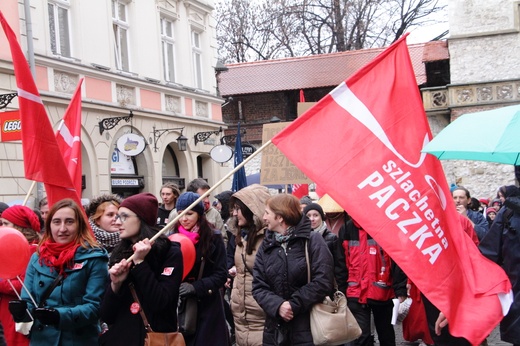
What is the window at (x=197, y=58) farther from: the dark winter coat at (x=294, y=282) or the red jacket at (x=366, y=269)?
the dark winter coat at (x=294, y=282)

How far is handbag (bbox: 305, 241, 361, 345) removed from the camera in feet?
16.1

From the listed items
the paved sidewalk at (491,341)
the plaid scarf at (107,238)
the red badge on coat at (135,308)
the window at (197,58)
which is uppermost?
the window at (197,58)

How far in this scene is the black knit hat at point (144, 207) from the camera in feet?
14.3

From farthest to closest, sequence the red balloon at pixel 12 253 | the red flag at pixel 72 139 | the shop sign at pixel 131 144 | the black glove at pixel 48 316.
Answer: the shop sign at pixel 131 144 → the red flag at pixel 72 139 → the red balloon at pixel 12 253 → the black glove at pixel 48 316

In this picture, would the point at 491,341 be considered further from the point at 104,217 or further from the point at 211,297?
the point at 104,217

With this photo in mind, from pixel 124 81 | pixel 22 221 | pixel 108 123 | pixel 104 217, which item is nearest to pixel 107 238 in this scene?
pixel 104 217

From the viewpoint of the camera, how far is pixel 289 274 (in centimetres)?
499

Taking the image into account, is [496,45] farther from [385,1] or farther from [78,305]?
[78,305]

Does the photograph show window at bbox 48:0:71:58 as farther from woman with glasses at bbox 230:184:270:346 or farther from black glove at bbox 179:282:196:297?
black glove at bbox 179:282:196:297

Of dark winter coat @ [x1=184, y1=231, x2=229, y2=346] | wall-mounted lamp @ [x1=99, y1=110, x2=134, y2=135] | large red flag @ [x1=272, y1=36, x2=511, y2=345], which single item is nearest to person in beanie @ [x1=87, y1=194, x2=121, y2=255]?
dark winter coat @ [x1=184, y1=231, x2=229, y2=346]

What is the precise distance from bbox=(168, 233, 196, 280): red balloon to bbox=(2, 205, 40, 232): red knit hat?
3.70ft

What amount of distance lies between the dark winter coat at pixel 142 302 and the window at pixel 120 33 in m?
14.4

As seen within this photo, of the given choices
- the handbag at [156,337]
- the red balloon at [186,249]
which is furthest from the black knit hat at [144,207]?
the red balloon at [186,249]

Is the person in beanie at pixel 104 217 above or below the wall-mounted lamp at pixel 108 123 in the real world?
below
